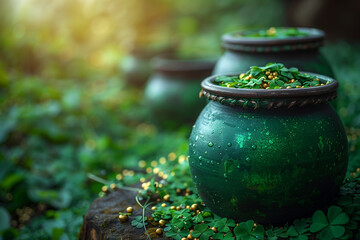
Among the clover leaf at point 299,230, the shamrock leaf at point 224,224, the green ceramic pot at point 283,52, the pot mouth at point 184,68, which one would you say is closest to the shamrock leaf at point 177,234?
the shamrock leaf at point 224,224

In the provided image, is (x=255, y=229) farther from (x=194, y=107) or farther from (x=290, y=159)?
(x=194, y=107)

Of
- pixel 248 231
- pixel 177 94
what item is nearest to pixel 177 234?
pixel 248 231

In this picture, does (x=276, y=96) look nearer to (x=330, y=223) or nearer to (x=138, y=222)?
(x=330, y=223)

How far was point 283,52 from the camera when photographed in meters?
2.62

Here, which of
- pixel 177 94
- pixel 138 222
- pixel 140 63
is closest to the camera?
pixel 138 222

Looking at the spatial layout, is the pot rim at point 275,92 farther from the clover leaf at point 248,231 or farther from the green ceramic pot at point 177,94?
the green ceramic pot at point 177,94

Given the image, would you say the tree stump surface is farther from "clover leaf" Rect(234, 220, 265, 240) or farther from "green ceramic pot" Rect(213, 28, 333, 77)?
"green ceramic pot" Rect(213, 28, 333, 77)

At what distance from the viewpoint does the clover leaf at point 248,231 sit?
1.65 m

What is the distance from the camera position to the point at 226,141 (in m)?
1.69

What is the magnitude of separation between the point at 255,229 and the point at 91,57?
6.93 metres

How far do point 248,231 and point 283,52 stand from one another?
141cm

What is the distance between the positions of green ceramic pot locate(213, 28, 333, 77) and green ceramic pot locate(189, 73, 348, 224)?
93 cm

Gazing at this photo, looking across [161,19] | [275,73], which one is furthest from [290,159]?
[161,19]

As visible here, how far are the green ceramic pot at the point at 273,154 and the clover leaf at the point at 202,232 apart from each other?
0.37 feet
